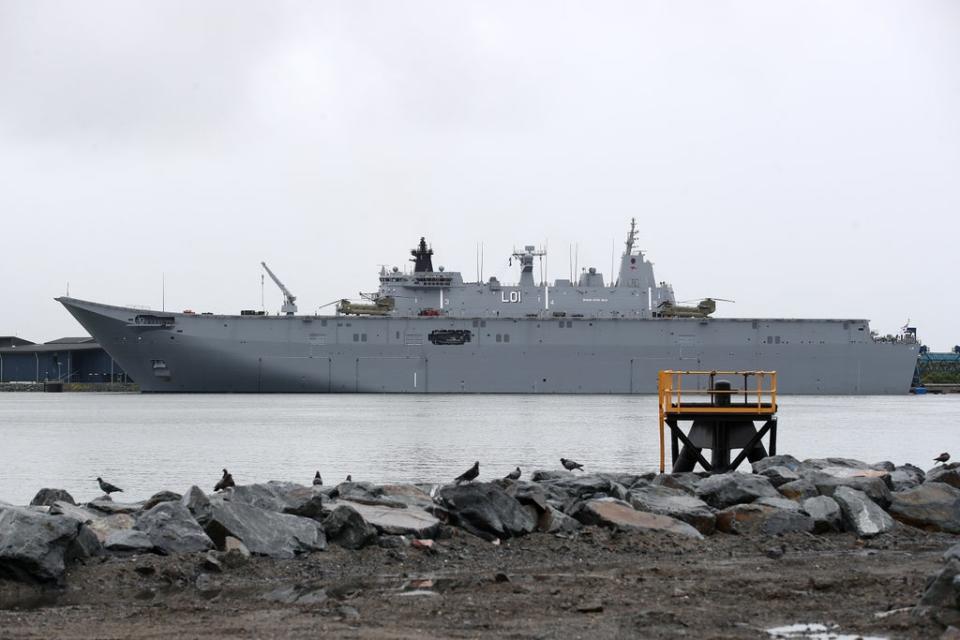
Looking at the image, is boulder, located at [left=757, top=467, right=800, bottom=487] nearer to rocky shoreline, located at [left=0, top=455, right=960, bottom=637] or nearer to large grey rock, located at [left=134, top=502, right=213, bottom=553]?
rocky shoreline, located at [left=0, top=455, right=960, bottom=637]

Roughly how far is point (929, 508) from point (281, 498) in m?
5.40

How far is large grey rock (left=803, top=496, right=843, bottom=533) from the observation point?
8.94 metres

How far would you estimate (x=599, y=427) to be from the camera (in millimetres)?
27281

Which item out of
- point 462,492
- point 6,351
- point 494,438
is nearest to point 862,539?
point 462,492

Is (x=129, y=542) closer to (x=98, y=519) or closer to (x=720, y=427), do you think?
(x=98, y=519)

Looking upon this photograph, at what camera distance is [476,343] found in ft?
158

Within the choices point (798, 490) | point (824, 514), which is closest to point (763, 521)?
point (824, 514)

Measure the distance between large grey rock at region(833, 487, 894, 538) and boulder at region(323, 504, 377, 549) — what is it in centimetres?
383

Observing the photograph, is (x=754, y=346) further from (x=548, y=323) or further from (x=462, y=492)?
(x=462, y=492)

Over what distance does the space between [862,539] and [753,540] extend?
900 millimetres

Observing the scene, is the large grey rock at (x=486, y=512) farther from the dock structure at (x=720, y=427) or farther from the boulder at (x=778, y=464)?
the dock structure at (x=720, y=427)

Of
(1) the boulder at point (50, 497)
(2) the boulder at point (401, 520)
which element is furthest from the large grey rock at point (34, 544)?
(1) the boulder at point (50, 497)

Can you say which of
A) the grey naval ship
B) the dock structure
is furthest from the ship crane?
the dock structure

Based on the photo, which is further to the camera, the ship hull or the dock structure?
the ship hull
